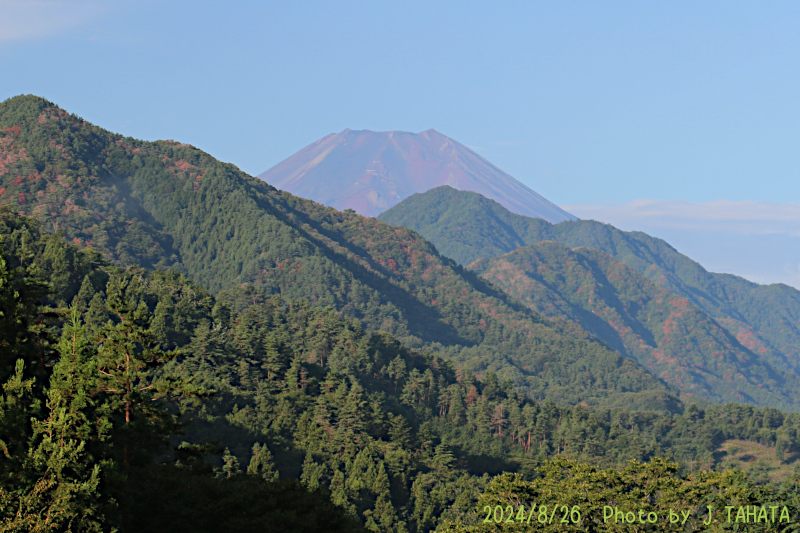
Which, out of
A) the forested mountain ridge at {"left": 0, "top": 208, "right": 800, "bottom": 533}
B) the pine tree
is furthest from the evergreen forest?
the pine tree

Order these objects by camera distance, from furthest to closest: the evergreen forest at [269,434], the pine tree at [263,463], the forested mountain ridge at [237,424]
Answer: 1. the pine tree at [263,463]
2. the evergreen forest at [269,434]
3. the forested mountain ridge at [237,424]

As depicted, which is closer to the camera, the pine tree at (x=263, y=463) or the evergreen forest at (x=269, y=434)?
the evergreen forest at (x=269, y=434)

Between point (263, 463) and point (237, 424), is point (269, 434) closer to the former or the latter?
point (237, 424)

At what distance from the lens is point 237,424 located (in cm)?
10019

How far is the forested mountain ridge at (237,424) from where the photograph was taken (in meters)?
35.2

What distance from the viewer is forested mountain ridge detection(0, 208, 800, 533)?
3522 cm

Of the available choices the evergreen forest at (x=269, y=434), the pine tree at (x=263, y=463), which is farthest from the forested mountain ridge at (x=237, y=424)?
the pine tree at (x=263, y=463)

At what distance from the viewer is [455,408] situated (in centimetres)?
15338

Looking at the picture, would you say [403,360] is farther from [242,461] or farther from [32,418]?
[32,418]

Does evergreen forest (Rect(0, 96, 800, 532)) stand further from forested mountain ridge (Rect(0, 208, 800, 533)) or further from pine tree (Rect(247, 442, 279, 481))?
pine tree (Rect(247, 442, 279, 481))

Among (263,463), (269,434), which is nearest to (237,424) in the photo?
(269,434)

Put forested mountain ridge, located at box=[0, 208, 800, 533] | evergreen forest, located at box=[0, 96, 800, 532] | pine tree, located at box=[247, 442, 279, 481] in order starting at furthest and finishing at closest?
pine tree, located at box=[247, 442, 279, 481]
evergreen forest, located at box=[0, 96, 800, 532]
forested mountain ridge, located at box=[0, 208, 800, 533]

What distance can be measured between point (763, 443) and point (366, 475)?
131900mm

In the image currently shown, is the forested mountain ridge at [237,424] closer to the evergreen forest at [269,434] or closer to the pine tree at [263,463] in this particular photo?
the evergreen forest at [269,434]
